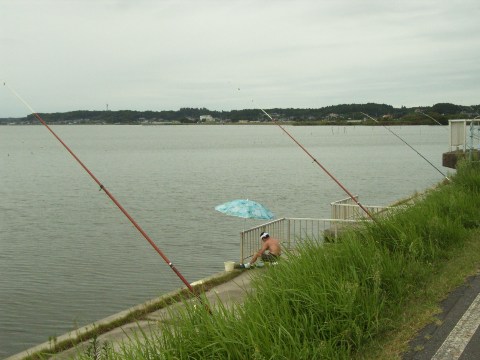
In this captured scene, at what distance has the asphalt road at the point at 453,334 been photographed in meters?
5.51

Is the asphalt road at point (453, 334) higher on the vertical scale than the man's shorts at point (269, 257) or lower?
higher

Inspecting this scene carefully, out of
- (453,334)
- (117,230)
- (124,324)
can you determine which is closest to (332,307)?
(453,334)

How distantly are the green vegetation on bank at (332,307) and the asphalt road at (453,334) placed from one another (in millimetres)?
151

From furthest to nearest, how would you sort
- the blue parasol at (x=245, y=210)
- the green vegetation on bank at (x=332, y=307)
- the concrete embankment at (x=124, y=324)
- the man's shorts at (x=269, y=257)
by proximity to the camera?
the blue parasol at (x=245, y=210) < the man's shorts at (x=269, y=257) < the concrete embankment at (x=124, y=324) < the green vegetation on bank at (x=332, y=307)

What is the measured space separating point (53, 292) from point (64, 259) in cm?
431

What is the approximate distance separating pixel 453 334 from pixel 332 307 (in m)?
1.19

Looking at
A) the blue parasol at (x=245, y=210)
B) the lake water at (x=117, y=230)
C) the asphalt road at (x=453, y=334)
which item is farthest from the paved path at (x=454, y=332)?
the blue parasol at (x=245, y=210)

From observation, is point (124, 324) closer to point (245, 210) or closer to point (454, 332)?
point (245, 210)

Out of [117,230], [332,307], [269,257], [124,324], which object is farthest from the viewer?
[117,230]

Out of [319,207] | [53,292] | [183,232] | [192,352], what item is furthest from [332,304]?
[319,207]

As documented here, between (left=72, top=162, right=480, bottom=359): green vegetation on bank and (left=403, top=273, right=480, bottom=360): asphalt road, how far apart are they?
0.50 ft

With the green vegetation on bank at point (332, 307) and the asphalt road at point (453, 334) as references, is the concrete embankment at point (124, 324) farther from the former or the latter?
the asphalt road at point (453, 334)

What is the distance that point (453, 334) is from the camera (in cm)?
598

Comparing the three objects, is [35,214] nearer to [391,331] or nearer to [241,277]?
[241,277]
